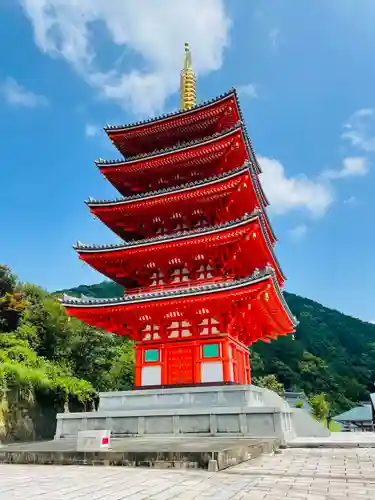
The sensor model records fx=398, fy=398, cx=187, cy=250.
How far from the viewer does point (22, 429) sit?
793 inches

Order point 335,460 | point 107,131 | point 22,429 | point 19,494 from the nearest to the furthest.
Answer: point 19,494, point 335,460, point 22,429, point 107,131

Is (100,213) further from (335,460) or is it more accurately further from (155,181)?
(335,460)

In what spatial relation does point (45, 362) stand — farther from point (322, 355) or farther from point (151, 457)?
point (322, 355)

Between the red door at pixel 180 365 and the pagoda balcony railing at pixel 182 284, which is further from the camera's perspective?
Answer: the pagoda balcony railing at pixel 182 284

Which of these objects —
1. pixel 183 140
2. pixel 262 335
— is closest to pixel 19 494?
pixel 262 335

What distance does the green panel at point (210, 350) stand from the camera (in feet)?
53.1

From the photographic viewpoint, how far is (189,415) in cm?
1409

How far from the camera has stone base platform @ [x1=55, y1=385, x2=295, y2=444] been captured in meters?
13.1

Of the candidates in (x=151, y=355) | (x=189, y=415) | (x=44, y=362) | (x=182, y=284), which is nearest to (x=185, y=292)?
(x=182, y=284)

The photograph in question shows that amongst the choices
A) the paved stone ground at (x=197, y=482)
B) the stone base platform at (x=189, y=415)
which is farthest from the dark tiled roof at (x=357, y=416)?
the paved stone ground at (x=197, y=482)

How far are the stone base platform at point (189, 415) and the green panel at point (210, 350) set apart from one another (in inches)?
59.6

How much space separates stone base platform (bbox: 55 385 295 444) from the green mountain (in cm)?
4567

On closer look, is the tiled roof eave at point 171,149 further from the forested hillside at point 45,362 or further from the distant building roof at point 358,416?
the distant building roof at point 358,416

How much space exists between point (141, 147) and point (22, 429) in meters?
16.2
